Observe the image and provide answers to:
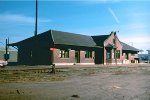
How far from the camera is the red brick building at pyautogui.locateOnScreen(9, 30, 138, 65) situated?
125ft

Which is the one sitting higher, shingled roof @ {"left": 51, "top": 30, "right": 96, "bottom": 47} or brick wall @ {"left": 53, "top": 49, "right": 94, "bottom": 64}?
shingled roof @ {"left": 51, "top": 30, "right": 96, "bottom": 47}

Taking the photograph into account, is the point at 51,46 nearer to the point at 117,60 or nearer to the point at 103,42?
the point at 103,42

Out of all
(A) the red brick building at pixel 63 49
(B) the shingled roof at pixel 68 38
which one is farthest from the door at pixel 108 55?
(B) the shingled roof at pixel 68 38

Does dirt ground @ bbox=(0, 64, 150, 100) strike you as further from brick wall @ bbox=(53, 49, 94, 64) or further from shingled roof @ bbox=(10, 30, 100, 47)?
shingled roof @ bbox=(10, 30, 100, 47)

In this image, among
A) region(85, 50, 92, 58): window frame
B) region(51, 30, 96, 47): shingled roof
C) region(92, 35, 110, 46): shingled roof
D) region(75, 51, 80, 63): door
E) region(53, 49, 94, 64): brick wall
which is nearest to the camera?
region(53, 49, 94, 64): brick wall

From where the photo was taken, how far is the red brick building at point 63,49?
3797 centimetres

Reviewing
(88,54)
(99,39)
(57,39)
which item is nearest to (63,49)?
(57,39)

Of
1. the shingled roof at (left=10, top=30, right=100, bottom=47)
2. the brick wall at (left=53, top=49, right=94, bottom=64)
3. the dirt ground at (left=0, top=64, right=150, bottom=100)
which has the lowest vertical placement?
the dirt ground at (left=0, top=64, right=150, bottom=100)

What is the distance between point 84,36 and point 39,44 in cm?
1249

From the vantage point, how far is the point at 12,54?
3086 inches

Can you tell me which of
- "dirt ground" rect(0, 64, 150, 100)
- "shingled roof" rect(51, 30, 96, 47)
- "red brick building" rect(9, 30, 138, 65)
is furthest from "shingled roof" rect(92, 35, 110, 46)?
"dirt ground" rect(0, 64, 150, 100)

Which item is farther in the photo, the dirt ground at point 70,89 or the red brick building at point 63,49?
the red brick building at point 63,49

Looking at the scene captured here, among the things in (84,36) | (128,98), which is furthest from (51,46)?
(128,98)

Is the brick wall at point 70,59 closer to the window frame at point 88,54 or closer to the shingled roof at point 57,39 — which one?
the window frame at point 88,54
